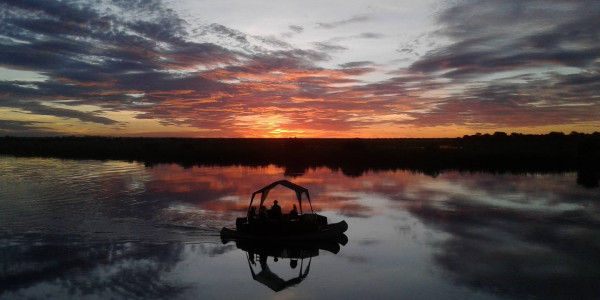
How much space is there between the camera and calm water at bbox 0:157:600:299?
13.0 m

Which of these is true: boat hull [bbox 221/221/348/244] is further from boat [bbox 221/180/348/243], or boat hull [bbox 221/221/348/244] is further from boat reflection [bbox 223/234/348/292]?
boat reflection [bbox 223/234/348/292]

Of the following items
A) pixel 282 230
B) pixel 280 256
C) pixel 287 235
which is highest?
pixel 282 230

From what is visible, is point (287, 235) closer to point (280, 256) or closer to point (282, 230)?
point (282, 230)

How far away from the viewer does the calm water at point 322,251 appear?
42.6 feet

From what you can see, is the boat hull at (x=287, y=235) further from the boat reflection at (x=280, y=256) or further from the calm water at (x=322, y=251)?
the calm water at (x=322, y=251)

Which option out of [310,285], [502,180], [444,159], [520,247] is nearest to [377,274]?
[310,285]

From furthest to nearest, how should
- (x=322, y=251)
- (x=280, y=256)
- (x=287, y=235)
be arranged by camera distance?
1. (x=287, y=235)
2. (x=322, y=251)
3. (x=280, y=256)

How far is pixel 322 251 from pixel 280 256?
1752 millimetres

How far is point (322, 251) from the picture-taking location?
57.1 feet

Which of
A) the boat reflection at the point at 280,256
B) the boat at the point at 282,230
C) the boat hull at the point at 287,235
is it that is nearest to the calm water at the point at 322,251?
the boat reflection at the point at 280,256

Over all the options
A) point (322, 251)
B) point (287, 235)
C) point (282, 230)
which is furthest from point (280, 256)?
point (322, 251)

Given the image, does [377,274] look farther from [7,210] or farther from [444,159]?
[444,159]

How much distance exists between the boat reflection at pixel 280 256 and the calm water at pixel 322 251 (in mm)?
194

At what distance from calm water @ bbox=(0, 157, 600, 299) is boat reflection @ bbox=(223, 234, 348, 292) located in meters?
0.19
